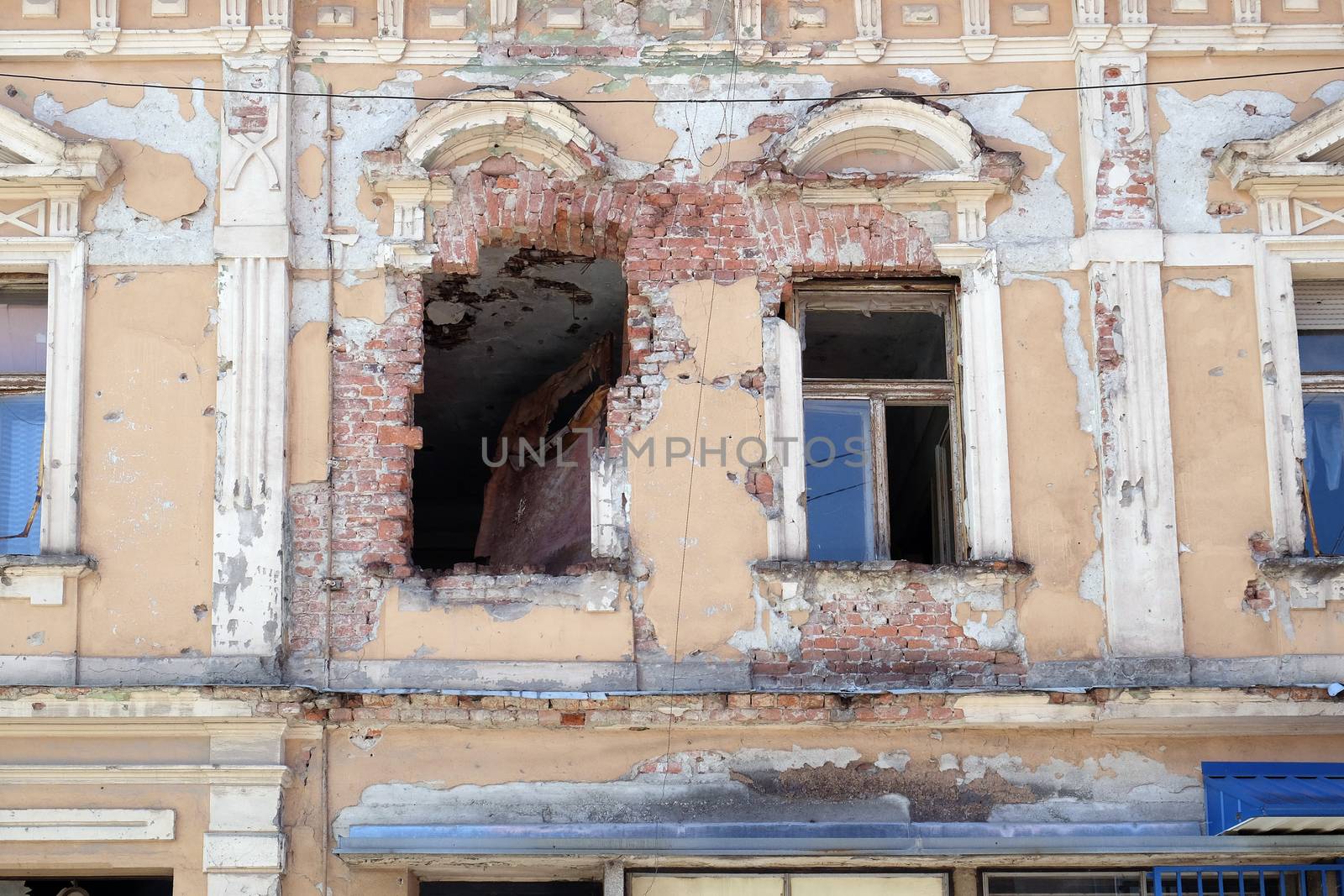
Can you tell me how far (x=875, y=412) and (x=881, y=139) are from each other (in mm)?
1407

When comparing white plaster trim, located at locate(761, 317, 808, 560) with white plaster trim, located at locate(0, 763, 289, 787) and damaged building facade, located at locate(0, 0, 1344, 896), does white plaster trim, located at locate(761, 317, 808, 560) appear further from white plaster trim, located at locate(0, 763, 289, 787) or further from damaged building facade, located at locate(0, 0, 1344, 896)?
white plaster trim, located at locate(0, 763, 289, 787)

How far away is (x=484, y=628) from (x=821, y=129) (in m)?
3.02

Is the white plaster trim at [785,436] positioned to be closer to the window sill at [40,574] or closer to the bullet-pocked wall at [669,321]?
the bullet-pocked wall at [669,321]

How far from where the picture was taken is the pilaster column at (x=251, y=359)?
8.48 metres

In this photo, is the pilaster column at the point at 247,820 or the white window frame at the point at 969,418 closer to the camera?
the pilaster column at the point at 247,820

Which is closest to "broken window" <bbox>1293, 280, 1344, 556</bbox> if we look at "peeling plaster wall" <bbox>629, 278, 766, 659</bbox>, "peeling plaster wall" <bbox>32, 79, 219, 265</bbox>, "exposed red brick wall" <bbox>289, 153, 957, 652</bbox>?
"exposed red brick wall" <bbox>289, 153, 957, 652</bbox>

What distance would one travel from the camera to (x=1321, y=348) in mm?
9320

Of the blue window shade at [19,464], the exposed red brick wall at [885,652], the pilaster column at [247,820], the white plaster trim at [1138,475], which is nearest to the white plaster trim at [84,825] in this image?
the pilaster column at [247,820]

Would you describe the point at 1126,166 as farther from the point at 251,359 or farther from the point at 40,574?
the point at 40,574

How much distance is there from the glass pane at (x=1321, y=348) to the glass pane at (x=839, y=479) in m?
2.29

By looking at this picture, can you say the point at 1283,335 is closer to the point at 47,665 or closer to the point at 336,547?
the point at 336,547

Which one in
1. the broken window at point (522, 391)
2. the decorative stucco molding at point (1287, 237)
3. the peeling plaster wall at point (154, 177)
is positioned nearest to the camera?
the decorative stucco molding at point (1287, 237)

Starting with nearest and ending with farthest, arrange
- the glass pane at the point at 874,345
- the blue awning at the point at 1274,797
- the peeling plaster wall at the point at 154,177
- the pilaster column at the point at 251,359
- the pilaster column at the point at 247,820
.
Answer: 1. the blue awning at the point at 1274,797
2. the pilaster column at the point at 247,820
3. the pilaster column at the point at 251,359
4. the peeling plaster wall at the point at 154,177
5. the glass pane at the point at 874,345

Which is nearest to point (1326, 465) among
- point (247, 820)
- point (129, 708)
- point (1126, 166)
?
point (1126, 166)
